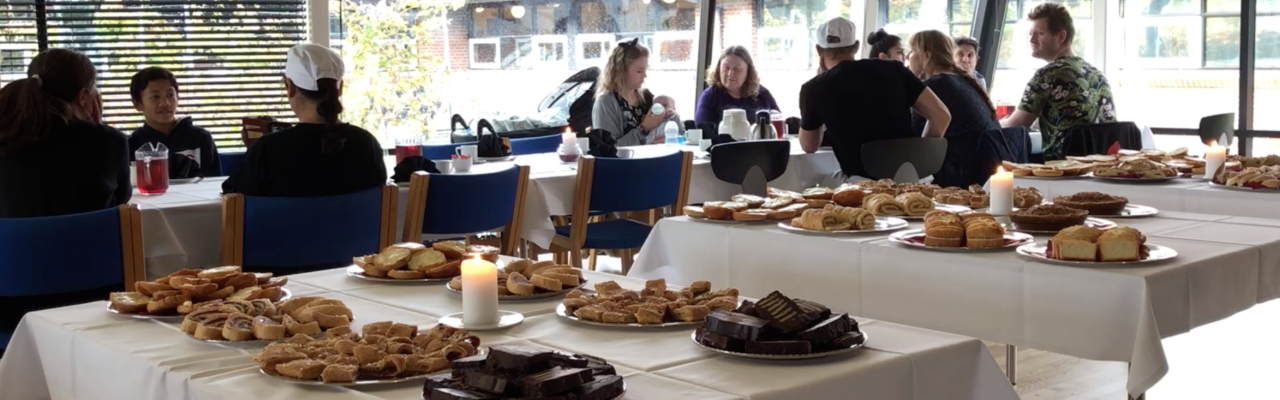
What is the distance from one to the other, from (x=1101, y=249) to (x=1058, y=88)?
2.87 metres

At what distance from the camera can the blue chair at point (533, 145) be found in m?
6.00

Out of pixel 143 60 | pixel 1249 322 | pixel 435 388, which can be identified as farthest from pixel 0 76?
pixel 1249 322

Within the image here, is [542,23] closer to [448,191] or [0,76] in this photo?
[0,76]

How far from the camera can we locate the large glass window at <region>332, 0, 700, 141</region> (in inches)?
266

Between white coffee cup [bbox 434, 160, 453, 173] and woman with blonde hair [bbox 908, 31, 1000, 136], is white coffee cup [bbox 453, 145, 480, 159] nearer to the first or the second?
white coffee cup [bbox 434, 160, 453, 173]

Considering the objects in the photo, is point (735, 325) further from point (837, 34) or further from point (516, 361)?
point (837, 34)

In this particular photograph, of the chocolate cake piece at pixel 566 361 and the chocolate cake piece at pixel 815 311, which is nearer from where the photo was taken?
the chocolate cake piece at pixel 566 361

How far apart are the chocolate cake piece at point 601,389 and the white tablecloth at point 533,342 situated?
0.04m

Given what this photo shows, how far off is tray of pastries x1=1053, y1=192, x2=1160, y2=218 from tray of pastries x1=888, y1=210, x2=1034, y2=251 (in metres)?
0.35

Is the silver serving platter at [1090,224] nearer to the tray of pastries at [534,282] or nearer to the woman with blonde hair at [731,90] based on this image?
the tray of pastries at [534,282]

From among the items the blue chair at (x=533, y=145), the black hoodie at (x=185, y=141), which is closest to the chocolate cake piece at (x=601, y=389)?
the black hoodie at (x=185, y=141)

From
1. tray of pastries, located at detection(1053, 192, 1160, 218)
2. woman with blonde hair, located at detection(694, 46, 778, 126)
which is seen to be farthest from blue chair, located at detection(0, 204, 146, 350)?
woman with blonde hair, located at detection(694, 46, 778, 126)

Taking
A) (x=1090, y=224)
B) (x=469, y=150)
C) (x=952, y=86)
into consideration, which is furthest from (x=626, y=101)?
(x=1090, y=224)

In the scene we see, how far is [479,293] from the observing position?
174 centimetres
